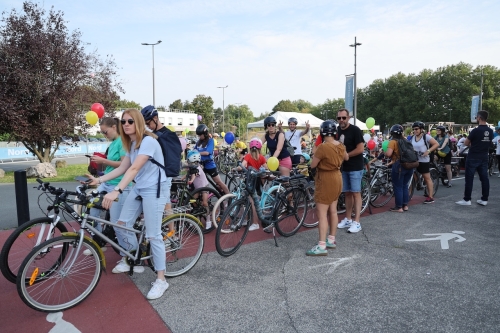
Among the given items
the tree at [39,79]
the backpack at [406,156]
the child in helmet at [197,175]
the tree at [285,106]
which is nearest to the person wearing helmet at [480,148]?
the backpack at [406,156]

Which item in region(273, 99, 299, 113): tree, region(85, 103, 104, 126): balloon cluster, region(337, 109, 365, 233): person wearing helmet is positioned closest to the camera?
region(337, 109, 365, 233): person wearing helmet

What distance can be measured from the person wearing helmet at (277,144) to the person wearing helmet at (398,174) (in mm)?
2109

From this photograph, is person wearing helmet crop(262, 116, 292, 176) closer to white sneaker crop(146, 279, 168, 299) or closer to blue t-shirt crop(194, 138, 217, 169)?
blue t-shirt crop(194, 138, 217, 169)

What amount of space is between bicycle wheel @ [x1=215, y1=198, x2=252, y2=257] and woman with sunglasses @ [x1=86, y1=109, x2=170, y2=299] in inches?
36.4

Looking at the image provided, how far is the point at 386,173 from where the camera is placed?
25.0 feet

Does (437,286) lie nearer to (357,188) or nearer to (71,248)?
(357,188)

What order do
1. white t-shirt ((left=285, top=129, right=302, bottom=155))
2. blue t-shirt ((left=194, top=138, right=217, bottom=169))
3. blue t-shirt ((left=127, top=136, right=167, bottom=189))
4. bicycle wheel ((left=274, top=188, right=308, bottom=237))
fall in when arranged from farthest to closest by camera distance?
white t-shirt ((left=285, top=129, right=302, bottom=155)), blue t-shirt ((left=194, top=138, right=217, bottom=169)), bicycle wheel ((left=274, top=188, right=308, bottom=237)), blue t-shirt ((left=127, top=136, right=167, bottom=189))

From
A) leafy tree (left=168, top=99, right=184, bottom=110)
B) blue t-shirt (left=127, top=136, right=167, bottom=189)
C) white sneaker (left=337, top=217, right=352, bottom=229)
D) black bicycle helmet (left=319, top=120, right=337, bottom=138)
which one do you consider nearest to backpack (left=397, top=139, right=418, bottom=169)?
white sneaker (left=337, top=217, right=352, bottom=229)

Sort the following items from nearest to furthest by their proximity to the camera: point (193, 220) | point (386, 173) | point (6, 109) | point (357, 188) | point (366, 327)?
point (366, 327) → point (193, 220) → point (357, 188) → point (386, 173) → point (6, 109)

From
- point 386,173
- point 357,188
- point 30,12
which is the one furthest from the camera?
point 30,12

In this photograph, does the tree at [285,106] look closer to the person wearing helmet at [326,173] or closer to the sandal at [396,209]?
the sandal at [396,209]

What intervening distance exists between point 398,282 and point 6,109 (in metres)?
12.8

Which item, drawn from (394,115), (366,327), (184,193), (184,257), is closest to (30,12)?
(184,193)

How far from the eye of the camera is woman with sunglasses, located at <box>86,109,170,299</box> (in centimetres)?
320
